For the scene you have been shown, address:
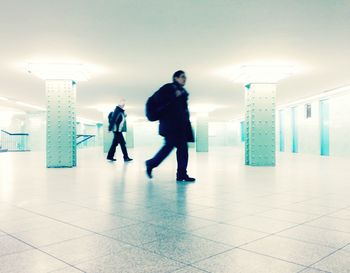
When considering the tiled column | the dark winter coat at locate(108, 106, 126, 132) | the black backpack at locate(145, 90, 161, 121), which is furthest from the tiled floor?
the tiled column

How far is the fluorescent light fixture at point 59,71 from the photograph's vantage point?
34.7ft

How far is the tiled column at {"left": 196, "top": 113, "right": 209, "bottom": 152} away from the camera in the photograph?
26312 millimetres

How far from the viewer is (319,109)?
825 inches

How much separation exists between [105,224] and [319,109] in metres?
20.1

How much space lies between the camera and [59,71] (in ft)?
36.1

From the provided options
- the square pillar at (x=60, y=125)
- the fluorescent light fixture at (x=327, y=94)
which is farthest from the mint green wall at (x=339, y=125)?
the square pillar at (x=60, y=125)

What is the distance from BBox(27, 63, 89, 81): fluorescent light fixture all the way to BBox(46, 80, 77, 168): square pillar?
15.2 inches

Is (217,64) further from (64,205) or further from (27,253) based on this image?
(27,253)

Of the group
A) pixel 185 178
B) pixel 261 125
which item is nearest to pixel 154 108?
pixel 185 178

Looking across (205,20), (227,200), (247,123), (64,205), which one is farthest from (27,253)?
(247,123)

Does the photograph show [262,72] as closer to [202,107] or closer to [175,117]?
[175,117]

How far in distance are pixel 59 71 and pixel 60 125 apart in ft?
6.03

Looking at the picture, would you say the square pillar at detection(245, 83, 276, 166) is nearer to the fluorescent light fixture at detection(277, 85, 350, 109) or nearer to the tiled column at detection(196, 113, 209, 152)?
the fluorescent light fixture at detection(277, 85, 350, 109)

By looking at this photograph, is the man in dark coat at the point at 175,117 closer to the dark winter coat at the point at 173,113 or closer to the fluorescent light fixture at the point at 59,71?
the dark winter coat at the point at 173,113
